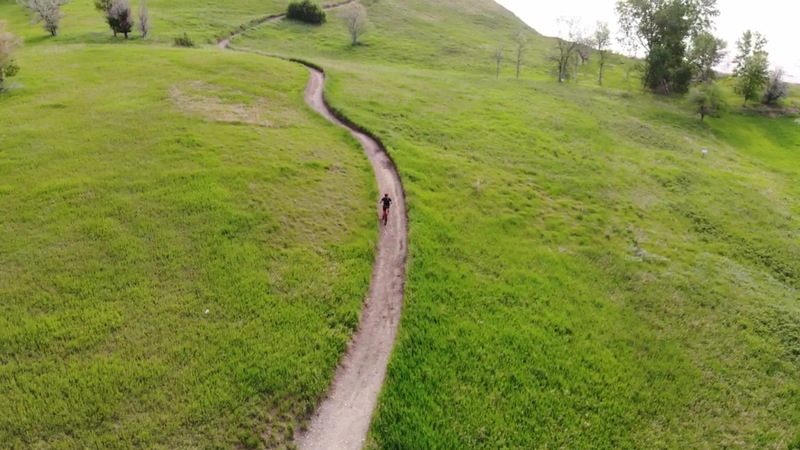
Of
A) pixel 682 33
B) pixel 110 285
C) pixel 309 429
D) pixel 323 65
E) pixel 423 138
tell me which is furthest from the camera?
pixel 682 33

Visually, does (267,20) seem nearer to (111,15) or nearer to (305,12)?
(305,12)

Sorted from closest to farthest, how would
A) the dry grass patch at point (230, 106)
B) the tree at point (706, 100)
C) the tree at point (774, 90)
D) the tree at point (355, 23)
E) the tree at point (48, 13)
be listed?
the dry grass patch at point (230, 106)
the tree at point (706, 100)
the tree at point (48, 13)
the tree at point (774, 90)
the tree at point (355, 23)

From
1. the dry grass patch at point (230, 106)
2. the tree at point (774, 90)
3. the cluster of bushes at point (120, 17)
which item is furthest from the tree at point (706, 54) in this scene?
the cluster of bushes at point (120, 17)

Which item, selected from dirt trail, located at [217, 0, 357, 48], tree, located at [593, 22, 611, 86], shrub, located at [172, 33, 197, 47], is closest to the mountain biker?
shrub, located at [172, 33, 197, 47]

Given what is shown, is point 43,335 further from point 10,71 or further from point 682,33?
point 682,33

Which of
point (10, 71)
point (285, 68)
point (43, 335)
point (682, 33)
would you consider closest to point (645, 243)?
point (43, 335)

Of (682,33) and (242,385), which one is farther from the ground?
(682,33)

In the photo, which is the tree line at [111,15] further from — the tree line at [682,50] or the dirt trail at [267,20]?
the tree line at [682,50]
